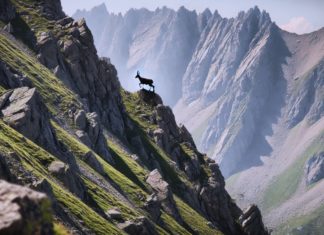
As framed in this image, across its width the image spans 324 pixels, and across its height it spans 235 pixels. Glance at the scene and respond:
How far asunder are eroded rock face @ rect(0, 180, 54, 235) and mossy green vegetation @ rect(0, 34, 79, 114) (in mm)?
86814

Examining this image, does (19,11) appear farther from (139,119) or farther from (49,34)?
(139,119)

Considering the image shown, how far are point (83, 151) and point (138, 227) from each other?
20.2 m

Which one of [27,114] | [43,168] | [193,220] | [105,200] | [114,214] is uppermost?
[27,114]

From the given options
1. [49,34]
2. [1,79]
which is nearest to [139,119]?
[49,34]

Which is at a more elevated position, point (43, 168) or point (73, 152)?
point (73, 152)

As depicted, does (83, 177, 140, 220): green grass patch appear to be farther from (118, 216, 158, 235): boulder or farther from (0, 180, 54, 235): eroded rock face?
(0, 180, 54, 235): eroded rock face

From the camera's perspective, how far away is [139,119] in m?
161

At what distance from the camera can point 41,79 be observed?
110m

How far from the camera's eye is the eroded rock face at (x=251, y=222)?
156900mm

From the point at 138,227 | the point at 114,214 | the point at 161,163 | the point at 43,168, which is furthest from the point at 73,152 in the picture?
the point at 161,163

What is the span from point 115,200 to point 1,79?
2663 cm

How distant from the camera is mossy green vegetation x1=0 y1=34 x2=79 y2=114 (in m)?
105

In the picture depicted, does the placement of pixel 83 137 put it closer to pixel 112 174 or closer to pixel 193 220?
pixel 112 174

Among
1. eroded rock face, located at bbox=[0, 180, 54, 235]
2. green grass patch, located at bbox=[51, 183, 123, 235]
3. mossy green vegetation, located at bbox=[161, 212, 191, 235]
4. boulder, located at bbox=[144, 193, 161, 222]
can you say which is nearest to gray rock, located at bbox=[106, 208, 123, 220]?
green grass patch, located at bbox=[51, 183, 123, 235]
